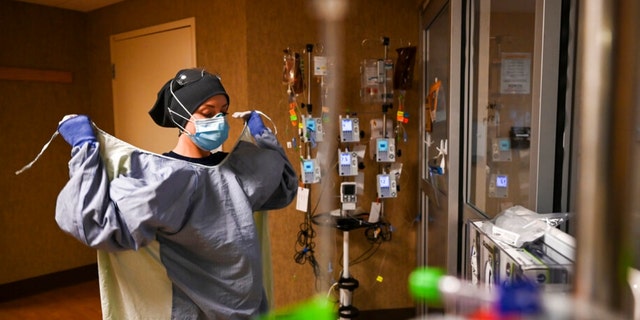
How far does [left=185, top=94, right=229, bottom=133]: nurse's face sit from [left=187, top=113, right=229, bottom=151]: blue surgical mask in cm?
2

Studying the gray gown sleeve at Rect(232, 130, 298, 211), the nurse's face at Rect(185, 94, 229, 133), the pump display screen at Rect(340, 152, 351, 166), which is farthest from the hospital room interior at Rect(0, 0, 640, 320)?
the nurse's face at Rect(185, 94, 229, 133)

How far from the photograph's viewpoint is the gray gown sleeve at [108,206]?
3.90 ft

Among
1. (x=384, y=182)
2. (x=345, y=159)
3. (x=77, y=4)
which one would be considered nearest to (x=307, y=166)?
(x=345, y=159)

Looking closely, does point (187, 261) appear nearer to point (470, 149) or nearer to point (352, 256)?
point (470, 149)

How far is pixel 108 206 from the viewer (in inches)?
47.5

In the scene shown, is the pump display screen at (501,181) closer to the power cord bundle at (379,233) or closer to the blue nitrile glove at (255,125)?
the blue nitrile glove at (255,125)

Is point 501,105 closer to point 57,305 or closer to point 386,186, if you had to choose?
point 386,186

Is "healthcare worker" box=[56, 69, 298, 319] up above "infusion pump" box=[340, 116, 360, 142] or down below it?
below

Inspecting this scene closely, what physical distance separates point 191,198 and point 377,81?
1803 mm

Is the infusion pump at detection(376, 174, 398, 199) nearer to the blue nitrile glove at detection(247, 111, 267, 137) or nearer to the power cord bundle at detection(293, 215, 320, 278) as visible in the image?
the power cord bundle at detection(293, 215, 320, 278)

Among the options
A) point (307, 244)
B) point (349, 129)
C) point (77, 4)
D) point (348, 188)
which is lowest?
point (307, 244)

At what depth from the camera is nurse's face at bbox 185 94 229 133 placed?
152 cm

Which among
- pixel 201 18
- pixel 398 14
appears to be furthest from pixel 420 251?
pixel 201 18

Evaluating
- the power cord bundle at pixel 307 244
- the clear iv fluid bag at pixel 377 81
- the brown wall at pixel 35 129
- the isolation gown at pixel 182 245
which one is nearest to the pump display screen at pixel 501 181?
the isolation gown at pixel 182 245
